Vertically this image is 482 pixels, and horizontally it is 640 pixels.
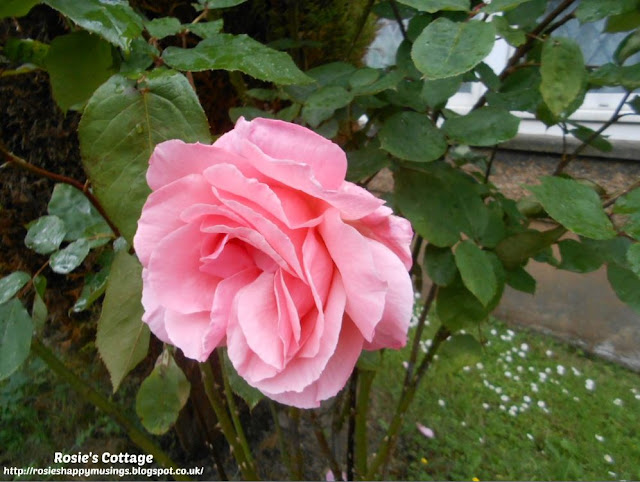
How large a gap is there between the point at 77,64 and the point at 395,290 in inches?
13.0

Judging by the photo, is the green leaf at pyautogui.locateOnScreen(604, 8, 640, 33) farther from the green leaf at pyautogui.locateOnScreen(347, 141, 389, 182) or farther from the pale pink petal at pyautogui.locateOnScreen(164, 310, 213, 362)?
the pale pink petal at pyautogui.locateOnScreen(164, 310, 213, 362)

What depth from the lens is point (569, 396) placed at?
192cm

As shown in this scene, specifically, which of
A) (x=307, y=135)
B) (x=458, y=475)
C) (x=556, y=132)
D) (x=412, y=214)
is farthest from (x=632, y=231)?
(x=556, y=132)

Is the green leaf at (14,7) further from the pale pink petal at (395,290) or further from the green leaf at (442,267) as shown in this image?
the green leaf at (442,267)

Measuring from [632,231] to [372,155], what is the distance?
0.30m

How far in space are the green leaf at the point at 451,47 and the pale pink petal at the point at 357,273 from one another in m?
0.17

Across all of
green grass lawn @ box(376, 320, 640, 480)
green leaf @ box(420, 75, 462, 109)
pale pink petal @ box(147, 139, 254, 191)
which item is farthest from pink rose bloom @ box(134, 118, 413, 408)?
green grass lawn @ box(376, 320, 640, 480)

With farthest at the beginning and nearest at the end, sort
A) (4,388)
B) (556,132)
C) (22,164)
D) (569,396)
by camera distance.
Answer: (556,132), (569,396), (4,388), (22,164)

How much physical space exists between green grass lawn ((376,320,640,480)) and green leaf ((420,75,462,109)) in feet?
4.16

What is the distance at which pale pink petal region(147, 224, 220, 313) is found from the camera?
0.30 meters

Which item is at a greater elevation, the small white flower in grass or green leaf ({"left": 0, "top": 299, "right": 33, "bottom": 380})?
green leaf ({"left": 0, "top": 299, "right": 33, "bottom": 380})

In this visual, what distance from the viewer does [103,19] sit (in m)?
0.34

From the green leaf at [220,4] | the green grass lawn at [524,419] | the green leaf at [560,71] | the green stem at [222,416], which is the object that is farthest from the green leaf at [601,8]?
the green grass lawn at [524,419]

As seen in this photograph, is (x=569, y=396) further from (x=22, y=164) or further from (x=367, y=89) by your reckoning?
(x=22, y=164)
